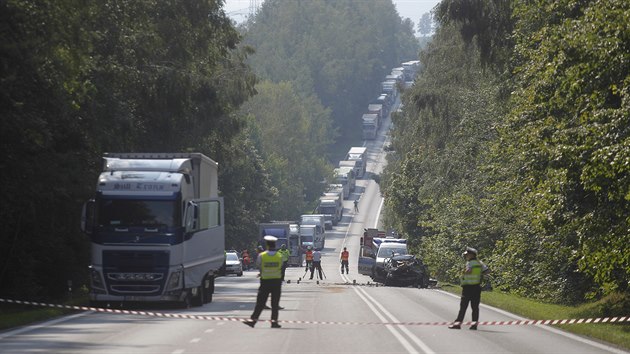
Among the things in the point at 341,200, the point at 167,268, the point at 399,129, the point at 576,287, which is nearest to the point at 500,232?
the point at 576,287

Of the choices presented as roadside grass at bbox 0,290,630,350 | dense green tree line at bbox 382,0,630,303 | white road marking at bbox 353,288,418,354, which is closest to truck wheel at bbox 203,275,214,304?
roadside grass at bbox 0,290,630,350

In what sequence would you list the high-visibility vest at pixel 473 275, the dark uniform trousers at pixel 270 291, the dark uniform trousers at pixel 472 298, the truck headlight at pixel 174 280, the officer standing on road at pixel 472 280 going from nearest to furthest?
the dark uniform trousers at pixel 270 291, the dark uniform trousers at pixel 472 298, the officer standing on road at pixel 472 280, the high-visibility vest at pixel 473 275, the truck headlight at pixel 174 280

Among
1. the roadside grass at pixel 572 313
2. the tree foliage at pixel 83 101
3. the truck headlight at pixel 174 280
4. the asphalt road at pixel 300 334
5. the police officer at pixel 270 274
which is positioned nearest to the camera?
the asphalt road at pixel 300 334

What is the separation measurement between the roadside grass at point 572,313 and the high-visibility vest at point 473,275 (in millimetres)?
1911

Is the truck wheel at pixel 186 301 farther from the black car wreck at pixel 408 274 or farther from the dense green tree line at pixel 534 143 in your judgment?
the black car wreck at pixel 408 274

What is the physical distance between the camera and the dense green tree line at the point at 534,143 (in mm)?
22266

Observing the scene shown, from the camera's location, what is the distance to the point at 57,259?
1379 inches

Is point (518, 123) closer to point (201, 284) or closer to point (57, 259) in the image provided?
point (201, 284)

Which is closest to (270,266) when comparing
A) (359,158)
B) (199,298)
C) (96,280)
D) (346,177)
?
(96,280)

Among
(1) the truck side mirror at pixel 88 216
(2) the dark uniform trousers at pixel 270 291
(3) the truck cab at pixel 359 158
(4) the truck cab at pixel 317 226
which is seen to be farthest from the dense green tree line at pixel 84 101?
(3) the truck cab at pixel 359 158

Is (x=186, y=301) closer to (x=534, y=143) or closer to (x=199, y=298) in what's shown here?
(x=199, y=298)

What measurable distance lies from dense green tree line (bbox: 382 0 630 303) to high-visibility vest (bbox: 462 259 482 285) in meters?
1.95

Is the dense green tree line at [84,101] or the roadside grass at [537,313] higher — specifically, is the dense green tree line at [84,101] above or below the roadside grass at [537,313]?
above

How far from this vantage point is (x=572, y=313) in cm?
2956
